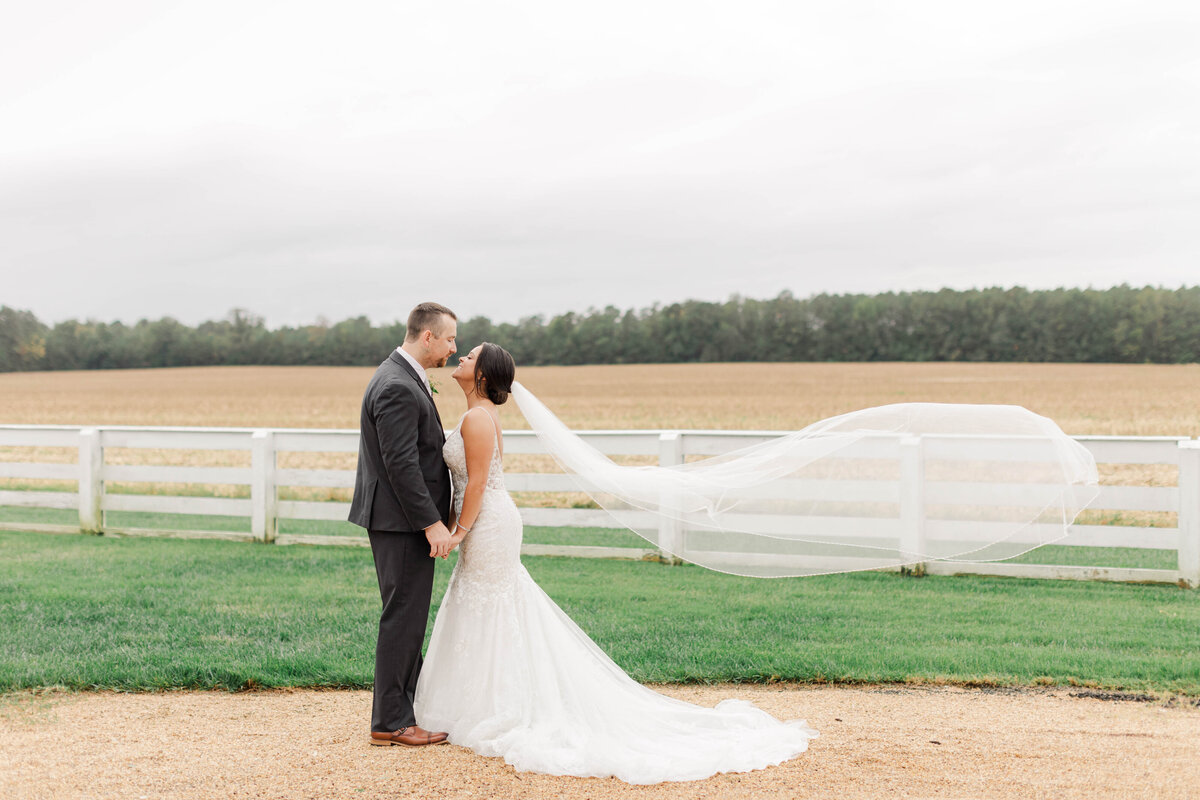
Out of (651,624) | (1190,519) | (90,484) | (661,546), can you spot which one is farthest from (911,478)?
(90,484)

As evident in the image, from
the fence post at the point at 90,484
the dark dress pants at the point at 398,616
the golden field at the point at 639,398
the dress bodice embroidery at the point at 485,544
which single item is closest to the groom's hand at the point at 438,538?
the dark dress pants at the point at 398,616

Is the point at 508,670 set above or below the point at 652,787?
above

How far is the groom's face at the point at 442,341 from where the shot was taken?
4.74 m

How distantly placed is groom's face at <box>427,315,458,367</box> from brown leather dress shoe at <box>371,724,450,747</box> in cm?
175

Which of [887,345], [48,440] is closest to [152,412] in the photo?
[48,440]

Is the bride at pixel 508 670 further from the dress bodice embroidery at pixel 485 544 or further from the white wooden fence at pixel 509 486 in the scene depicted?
the white wooden fence at pixel 509 486

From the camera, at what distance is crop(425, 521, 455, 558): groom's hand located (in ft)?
15.0

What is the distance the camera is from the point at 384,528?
15.2 feet

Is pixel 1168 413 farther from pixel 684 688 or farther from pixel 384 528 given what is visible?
pixel 384 528

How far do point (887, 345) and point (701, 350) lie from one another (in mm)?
12440

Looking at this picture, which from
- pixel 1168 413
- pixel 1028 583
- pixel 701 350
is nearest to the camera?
pixel 1028 583

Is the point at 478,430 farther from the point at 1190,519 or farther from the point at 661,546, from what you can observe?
the point at 1190,519

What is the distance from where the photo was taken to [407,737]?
4684 mm

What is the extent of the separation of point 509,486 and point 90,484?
5129mm
